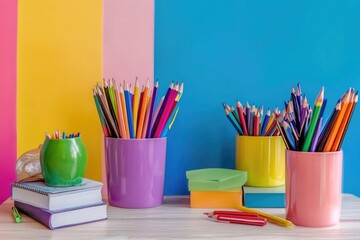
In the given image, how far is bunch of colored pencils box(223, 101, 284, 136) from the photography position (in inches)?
31.9

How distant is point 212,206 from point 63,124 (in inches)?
13.6

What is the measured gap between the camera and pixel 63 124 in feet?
2.95

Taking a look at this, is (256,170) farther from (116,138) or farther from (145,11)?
(145,11)

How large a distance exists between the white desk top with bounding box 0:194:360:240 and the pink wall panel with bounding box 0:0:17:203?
17 centimetres

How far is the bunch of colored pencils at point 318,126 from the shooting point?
2.10 ft

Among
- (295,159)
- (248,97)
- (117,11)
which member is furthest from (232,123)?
(117,11)

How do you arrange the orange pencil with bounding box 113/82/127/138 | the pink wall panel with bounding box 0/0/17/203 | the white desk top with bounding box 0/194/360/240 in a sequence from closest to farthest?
the white desk top with bounding box 0/194/360/240, the orange pencil with bounding box 113/82/127/138, the pink wall panel with bounding box 0/0/17/203

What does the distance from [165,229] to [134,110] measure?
21 centimetres

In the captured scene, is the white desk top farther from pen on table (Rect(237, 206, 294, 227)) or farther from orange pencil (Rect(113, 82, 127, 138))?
orange pencil (Rect(113, 82, 127, 138))

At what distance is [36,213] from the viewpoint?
67 centimetres

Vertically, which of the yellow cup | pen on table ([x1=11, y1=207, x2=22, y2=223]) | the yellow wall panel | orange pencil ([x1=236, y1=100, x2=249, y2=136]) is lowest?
pen on table ([x1=11, y1=207, x2=22, y2=223])

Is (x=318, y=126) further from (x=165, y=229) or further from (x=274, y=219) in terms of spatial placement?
(x=165, y=229)

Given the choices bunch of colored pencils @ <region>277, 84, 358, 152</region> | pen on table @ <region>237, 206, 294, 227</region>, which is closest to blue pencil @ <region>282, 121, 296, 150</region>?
bunch of colored pencils @ <region>277, 84, 358, 152</region>

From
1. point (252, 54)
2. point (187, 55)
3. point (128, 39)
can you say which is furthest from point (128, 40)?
point (252, 54)
